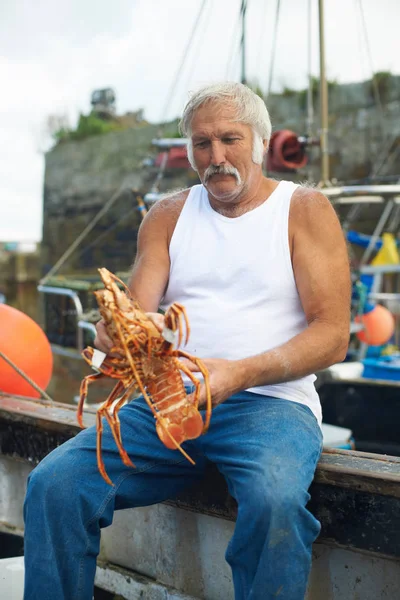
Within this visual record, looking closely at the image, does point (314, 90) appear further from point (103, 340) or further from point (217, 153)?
point (103, 340)

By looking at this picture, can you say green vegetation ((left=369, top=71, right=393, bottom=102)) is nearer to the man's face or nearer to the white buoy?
the man's face

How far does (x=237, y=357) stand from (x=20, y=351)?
1774mm

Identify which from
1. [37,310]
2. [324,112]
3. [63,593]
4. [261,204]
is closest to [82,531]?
[63,593]

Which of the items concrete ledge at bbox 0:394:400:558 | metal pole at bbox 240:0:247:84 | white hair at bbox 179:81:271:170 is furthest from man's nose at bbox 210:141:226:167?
metal pole at bbox 240:0:247:84

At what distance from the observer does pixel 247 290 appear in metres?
2.19

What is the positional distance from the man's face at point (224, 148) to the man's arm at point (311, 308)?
206 millimetres

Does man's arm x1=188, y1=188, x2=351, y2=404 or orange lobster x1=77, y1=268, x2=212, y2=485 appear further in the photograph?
man's arm x1=188, y1=188, x2=351, y2=404

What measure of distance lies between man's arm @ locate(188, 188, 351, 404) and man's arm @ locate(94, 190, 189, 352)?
0.48 meters

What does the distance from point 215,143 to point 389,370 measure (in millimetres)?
3625

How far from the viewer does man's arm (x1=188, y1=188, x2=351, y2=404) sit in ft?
6.34

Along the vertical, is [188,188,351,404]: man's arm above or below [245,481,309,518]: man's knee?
above

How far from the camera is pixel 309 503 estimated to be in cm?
202

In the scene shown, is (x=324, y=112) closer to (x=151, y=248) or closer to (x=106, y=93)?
(x=151, y=248)

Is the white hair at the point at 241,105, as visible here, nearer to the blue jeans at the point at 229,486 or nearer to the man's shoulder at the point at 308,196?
the man's shoulder at the point at 308,196
